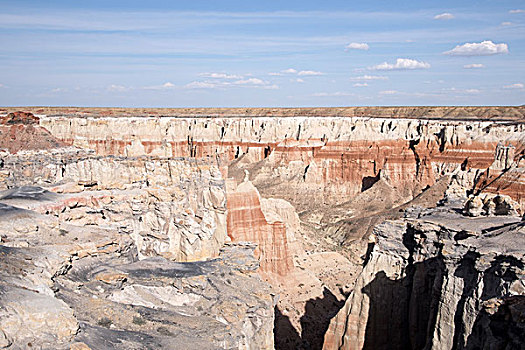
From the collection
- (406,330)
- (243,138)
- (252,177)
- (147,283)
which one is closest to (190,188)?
(406,330)

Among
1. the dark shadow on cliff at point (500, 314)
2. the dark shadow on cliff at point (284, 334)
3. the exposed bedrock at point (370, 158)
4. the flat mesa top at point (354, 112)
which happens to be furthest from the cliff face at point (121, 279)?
the flat mesa top at point (354, 112)

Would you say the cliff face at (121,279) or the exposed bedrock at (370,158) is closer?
the cliff face at (121,279)

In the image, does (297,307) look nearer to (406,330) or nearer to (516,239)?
(406,330)

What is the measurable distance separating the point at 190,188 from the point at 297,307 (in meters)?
7.24

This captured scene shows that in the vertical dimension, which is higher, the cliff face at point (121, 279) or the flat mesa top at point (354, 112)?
the flat mesa top at point (354, 112)

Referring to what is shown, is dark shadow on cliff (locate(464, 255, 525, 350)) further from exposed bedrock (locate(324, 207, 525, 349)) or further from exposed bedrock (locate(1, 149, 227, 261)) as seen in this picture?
exposed bedrock (locate(1, 149, 227, 261))

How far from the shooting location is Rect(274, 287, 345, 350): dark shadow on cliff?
Answer: 21.0 meters

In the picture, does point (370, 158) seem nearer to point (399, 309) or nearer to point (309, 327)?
point (309, 327)

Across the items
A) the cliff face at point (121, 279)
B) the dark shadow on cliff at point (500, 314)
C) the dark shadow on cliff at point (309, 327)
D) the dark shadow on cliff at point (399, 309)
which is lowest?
the dark shadow on cliff at point (309, 327)

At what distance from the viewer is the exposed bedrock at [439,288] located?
12.7m

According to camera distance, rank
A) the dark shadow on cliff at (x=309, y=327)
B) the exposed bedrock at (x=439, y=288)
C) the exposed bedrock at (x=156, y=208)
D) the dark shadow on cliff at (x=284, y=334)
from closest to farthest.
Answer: the exposed bedrock at (x=439, y=288)
the exposed bedrock at (x=156, y=208)
the dark shadow on cliff at (x=284, y=334)
the dark shadow on cliff at (x=309, y=327)

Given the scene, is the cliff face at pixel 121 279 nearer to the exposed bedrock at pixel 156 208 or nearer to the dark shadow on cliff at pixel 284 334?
the exposed bedrock at pixel 156 208

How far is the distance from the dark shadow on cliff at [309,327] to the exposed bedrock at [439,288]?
216 centimetres

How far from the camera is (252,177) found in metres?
68.0
